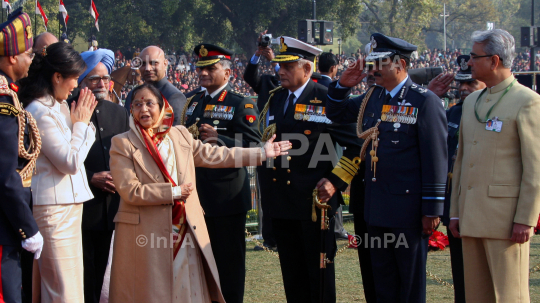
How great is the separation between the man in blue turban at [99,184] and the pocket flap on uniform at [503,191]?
260cm

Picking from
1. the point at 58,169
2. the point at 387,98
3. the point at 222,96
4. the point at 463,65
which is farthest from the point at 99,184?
the point at 463,65

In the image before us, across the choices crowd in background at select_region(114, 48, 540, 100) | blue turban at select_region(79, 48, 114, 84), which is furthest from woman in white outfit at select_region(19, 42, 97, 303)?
crowd in background at select_region(114, 48, 540, 100)

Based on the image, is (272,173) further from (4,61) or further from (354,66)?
(4,61)

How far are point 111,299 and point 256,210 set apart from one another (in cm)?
450

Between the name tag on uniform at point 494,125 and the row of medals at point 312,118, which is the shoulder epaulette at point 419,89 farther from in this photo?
the row of medals at point 312,118

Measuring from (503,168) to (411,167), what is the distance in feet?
1.95

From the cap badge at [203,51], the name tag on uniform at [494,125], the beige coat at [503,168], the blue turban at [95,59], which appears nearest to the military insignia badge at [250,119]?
the cap badge at [203,51]

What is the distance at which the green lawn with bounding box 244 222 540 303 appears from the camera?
17.4 ft

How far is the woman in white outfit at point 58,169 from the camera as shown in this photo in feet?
12.1

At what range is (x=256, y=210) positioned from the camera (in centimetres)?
827

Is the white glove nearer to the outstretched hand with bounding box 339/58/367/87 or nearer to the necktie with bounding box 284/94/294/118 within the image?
the necktie with bounding box 284/94/294/118

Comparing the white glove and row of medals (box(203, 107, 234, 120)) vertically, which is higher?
row of medals (box(203, 107, 234, 120))

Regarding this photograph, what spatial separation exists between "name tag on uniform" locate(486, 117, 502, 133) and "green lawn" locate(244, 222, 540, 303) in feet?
7.11

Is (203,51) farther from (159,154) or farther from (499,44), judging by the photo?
(499,44)
